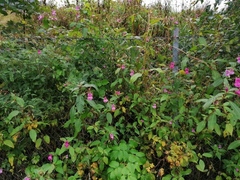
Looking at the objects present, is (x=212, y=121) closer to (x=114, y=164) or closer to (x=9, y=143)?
(x=114, y=164)

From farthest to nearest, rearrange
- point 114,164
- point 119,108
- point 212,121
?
point 119,108 → point 114,164 → point 212,121

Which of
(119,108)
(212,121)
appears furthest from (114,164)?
(212,121)

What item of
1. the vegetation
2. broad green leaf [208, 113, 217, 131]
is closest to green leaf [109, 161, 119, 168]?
the vegetation

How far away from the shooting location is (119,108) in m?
1.73

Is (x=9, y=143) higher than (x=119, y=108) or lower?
lower

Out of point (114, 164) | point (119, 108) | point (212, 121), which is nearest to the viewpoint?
point (212, 121)

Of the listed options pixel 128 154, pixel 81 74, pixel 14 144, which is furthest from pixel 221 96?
pixel 14 144

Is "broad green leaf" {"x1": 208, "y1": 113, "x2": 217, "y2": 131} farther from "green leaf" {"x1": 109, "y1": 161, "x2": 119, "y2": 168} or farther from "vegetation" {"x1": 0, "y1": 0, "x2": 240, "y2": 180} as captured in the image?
"green leaf" {"x1": 109, "y1": 161, "x2": 119, "y2": 168}

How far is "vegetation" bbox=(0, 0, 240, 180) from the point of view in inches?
61.5

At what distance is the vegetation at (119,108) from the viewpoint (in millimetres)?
1562

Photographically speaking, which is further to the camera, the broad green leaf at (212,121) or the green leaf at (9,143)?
the green leaf at (9,143)

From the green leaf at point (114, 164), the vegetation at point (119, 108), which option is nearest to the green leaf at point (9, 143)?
the vegetation at point (119, 108)

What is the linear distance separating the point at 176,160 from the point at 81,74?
0.87 metres

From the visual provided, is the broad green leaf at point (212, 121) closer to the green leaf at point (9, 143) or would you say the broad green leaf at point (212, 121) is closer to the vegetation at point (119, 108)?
the vegetation at point (119, 108)
